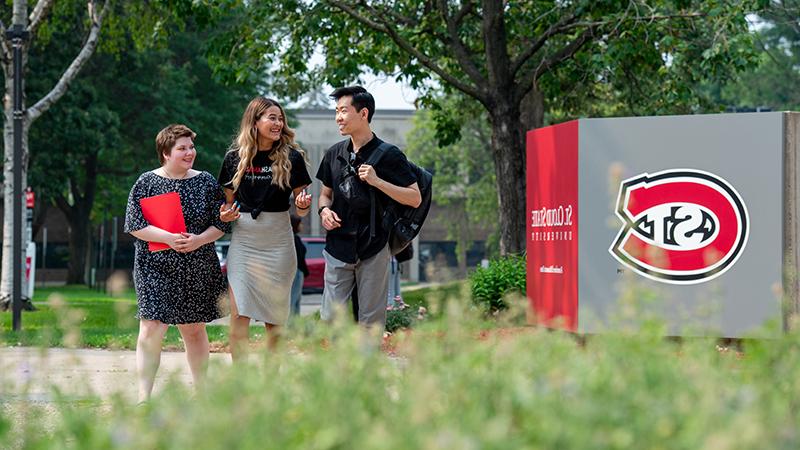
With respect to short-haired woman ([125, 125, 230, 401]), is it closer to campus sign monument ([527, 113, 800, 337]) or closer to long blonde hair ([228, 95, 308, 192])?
long blonde hair ([228, 95, 308, 192])

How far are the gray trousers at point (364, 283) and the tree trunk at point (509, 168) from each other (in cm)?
1362

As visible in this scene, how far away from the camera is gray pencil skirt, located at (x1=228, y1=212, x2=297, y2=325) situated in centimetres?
771

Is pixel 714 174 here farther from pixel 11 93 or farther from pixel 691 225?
pixel 11 93

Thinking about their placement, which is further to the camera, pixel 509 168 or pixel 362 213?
pixel 509 168

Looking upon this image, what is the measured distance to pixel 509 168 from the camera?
21344mm

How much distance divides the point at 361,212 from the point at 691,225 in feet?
17.6

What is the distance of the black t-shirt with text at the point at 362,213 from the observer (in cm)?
754

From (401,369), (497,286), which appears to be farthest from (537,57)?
(401,369)

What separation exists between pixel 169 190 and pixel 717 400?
503 centimetres

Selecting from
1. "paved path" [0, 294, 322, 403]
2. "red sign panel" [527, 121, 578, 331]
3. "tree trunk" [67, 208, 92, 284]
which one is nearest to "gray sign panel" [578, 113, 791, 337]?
"red sign panel" [527, 121, 578, 331]

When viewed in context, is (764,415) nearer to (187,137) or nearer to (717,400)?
(717,400)

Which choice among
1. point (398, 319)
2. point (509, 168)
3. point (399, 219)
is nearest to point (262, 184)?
point (399, 219)

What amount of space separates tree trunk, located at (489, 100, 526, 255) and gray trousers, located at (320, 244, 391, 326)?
1362 cm

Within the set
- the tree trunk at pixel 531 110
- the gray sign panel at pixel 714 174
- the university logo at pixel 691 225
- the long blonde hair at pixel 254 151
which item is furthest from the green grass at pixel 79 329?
the tree trunk at pixel 531 110
